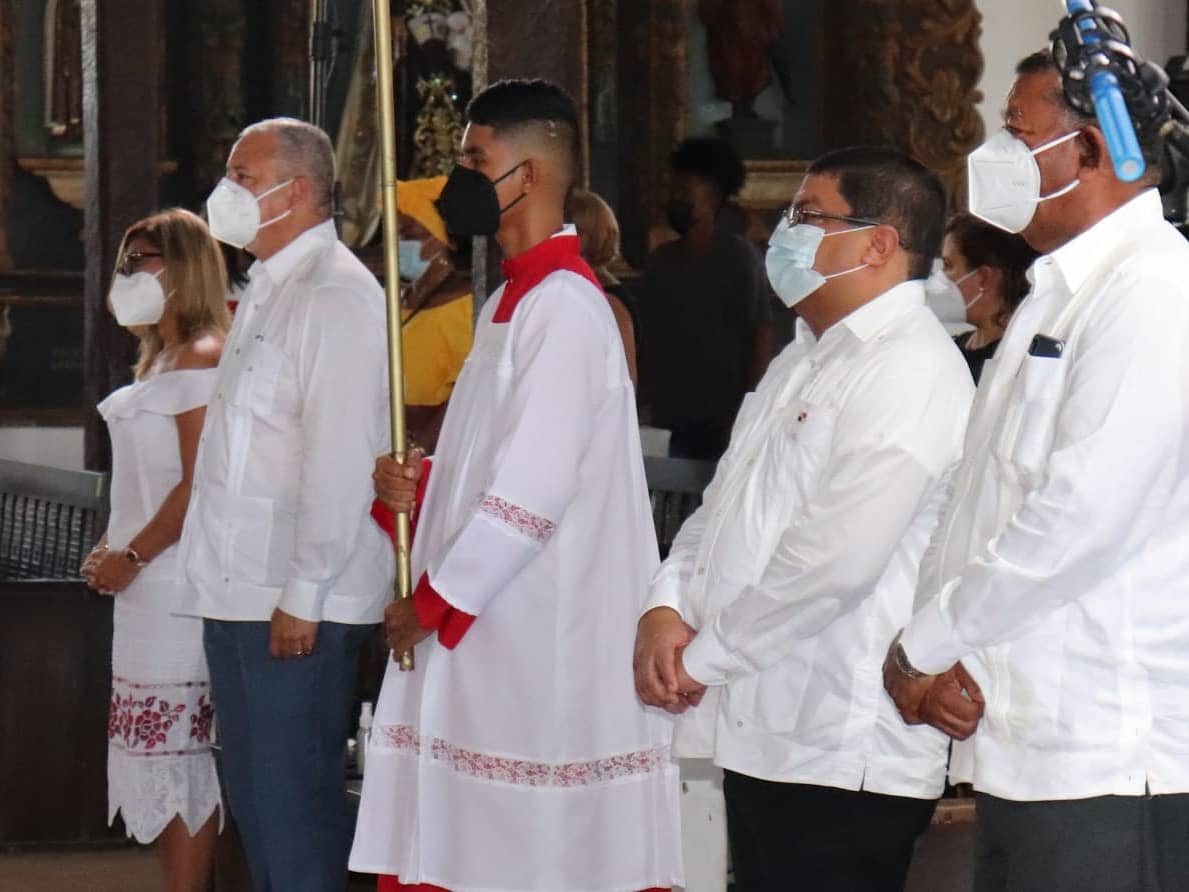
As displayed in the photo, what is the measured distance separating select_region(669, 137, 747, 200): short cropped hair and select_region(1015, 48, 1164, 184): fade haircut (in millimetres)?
4598

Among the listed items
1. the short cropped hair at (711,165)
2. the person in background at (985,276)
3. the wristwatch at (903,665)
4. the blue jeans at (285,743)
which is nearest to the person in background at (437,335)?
the blue jeans at (285,743)

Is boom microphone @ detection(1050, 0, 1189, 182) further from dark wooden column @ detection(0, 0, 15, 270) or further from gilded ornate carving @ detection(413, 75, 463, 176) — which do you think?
dark wooden column @ detection(0, 0, 15, 270)

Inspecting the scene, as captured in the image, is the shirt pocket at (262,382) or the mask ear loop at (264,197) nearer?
the shirt pocket at (262,382)

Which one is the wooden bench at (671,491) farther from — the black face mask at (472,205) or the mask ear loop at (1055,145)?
the mask ear loop at (1055,145)

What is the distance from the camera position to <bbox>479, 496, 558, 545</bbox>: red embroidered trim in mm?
3199

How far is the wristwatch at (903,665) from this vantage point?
2.37m

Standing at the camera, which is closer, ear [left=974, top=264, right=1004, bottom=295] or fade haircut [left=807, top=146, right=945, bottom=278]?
fade haircut [left=807, top=146, right=945, bottom=278]

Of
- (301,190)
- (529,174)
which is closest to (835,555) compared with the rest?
(529,174)

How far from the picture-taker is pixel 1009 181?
8.03 feet

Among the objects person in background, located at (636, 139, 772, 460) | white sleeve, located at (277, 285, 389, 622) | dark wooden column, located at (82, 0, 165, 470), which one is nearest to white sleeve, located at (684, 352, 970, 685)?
white sleeve, located at (277, 285, 389, 622)

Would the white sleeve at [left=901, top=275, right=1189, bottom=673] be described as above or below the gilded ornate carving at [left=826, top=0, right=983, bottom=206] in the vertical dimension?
below

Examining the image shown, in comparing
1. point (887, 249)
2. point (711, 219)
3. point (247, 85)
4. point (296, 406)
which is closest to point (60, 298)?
point (247, 85)

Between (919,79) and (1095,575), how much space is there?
6.80 metres

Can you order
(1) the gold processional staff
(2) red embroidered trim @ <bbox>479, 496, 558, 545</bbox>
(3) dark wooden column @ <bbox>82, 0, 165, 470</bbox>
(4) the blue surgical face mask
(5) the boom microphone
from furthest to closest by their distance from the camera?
(4) the blue surgical face mask → (3) dark wooden column @ <bbox>82, 0, 165, 470</bbox> → (1) the gold processional staff → (2) red embroidered trim @ <bbox>479, 496, 558, 545</bbox> → (5) the boom microphone
